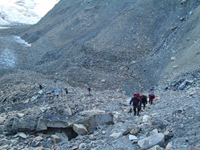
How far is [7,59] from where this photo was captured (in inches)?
1065

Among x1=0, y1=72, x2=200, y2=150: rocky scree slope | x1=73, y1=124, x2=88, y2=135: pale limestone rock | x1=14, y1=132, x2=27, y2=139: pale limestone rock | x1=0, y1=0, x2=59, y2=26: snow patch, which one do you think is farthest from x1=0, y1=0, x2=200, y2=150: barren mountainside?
x1=0, y1=0, x2=59, y2=26: snow patch

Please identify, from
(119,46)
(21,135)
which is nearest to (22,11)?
(119,46)

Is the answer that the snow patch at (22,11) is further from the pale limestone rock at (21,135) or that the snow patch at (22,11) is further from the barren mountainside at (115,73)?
the pale limestone rock at (21,135)

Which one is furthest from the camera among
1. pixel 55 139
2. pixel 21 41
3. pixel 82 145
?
pixel 21 41

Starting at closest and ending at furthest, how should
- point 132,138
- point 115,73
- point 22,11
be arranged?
point 132,138, point 115,73, point 22,11

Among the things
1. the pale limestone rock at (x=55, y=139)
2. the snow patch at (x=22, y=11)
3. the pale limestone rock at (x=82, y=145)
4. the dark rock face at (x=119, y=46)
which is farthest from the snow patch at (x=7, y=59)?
the snow patch at (x=22, y=11)

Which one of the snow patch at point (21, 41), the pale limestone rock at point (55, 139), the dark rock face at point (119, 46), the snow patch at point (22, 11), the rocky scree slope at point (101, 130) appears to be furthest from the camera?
the snow patch at point (22, 11)

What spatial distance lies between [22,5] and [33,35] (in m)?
51.4

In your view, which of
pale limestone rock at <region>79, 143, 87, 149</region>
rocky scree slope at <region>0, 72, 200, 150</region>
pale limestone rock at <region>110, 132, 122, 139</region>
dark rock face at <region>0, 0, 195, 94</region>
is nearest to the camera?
rocky scree slope at <region>0, 72, 200, 150</region>

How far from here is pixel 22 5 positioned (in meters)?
80.5

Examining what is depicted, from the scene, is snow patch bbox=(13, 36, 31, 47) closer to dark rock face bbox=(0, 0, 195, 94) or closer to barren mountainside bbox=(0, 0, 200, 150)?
barren mountainside bbox=(0, 0, 200, 150)

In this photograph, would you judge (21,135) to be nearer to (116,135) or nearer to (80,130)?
(80,130)

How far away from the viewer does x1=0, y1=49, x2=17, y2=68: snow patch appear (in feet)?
82.7

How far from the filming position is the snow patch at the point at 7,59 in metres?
25.2
